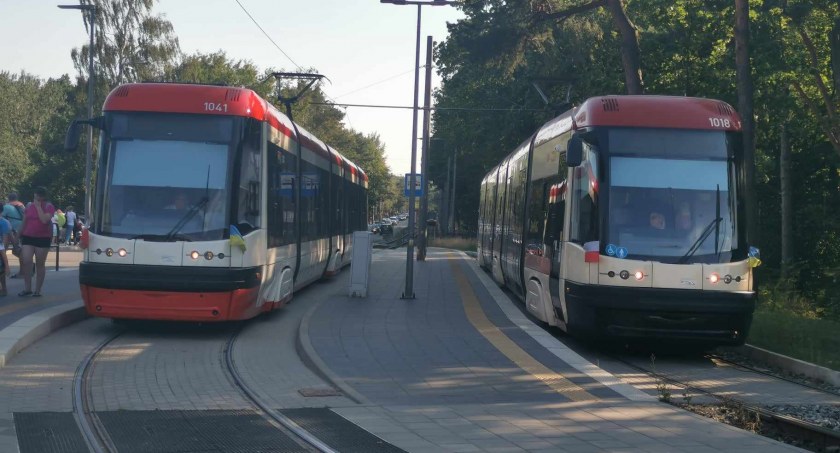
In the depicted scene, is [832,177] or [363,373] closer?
[363,373]

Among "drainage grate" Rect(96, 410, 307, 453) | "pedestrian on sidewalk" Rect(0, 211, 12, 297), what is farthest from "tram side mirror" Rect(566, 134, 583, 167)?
"pedestrian on sidewalk" Rect(0, 211, 12, 297)

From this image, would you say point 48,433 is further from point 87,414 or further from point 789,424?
point 789,424

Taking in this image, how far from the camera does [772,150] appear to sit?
3934 centimetres

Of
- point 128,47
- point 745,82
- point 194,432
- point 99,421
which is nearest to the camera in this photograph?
point 194,432

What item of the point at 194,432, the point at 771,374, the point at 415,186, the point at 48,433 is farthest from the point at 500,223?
the point at 48,433

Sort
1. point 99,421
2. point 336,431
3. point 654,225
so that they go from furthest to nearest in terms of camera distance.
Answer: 1. point 654,225
2. point 99,421
3. point 336,431

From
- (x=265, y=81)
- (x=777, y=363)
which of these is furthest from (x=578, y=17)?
(x=265, y=81)

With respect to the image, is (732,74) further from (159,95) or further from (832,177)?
(159,95)

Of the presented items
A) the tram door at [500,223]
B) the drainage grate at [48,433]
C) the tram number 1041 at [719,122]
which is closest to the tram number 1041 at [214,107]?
the drainage grate at [48,433]

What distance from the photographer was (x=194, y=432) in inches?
304

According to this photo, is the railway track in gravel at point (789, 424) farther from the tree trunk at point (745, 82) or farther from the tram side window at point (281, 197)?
the tree trunk at point (745, 82)

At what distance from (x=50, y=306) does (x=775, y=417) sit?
1088cm

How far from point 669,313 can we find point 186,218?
6.25 m

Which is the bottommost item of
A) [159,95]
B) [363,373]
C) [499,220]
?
[363,373]
